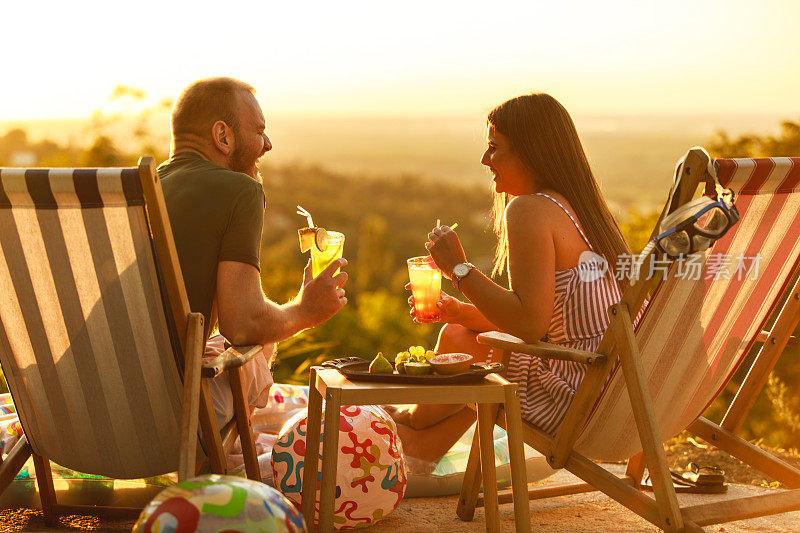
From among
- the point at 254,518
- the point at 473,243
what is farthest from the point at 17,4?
the point at 254,518

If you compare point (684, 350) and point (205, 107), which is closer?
point (684, 350)

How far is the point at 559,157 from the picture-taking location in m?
2.82

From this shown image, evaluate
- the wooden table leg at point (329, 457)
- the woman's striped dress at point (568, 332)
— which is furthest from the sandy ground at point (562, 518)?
the wooden table leg at point (329, 457)

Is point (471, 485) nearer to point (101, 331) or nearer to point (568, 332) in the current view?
point (568, 332)

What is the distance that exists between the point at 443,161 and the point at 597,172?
2827 centimetres

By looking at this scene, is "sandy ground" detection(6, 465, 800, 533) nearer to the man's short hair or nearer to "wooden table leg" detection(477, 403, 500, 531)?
"wooden table leg" detection(477, 403, 500, 531)

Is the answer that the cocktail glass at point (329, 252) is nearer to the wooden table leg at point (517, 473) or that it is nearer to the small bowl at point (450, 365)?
the small bowl at point (450, 365)

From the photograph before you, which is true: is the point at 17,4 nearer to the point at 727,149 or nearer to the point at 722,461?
the point at 727,149

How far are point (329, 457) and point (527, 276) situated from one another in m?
0.80

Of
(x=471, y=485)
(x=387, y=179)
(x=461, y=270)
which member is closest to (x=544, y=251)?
(x=461, y=270)

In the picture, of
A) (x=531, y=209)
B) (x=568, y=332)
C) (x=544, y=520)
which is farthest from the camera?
(x=544, y=520)

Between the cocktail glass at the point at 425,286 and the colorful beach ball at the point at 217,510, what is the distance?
3.99 ft

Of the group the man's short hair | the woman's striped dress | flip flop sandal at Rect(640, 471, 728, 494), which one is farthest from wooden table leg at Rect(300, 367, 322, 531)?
flip flop sandal at Rect(640, 471, 728, 494)

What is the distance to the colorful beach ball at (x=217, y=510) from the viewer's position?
1.75 m
